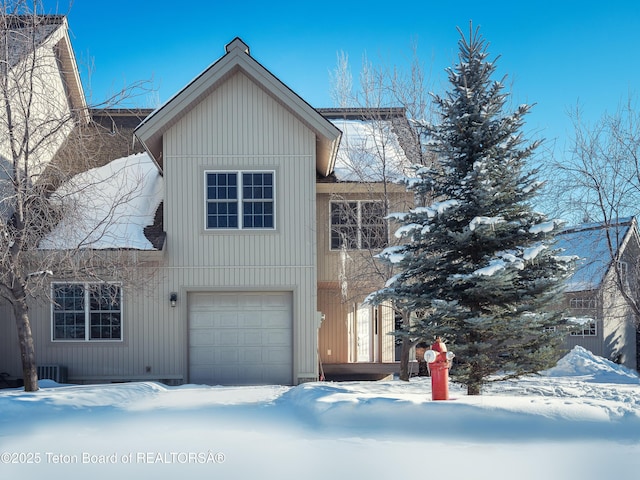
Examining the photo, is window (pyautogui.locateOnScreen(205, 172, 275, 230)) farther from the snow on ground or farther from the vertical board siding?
the snow on ground

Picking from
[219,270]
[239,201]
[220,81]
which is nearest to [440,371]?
[219,270]

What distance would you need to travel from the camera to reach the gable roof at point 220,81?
1459 cm

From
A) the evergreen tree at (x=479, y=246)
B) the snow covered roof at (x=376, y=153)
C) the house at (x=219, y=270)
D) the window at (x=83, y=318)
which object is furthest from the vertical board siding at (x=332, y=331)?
the evergreen tree at (x=479, y=246)

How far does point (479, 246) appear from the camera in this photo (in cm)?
1098

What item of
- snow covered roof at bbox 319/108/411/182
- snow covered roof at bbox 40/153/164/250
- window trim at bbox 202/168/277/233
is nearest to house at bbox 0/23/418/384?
window trim at bbox 202/168/277/233

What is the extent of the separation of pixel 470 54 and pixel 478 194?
2.51 metres

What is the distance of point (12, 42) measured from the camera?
1223cm

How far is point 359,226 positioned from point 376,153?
1.89m

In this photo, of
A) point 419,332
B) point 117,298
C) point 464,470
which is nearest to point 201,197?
point 117,298

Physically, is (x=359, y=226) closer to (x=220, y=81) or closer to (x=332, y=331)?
(x=332, y=331)

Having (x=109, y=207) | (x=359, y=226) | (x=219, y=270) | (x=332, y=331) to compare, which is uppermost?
(x=109, y=207)

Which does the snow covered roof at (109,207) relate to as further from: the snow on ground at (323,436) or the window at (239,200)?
the snow on ground at (323,436)

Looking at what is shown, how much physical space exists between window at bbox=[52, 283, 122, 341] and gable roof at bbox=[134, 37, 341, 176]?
154 inches

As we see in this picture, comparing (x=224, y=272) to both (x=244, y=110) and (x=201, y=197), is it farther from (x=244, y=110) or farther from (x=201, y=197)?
(x=244, y=110)
